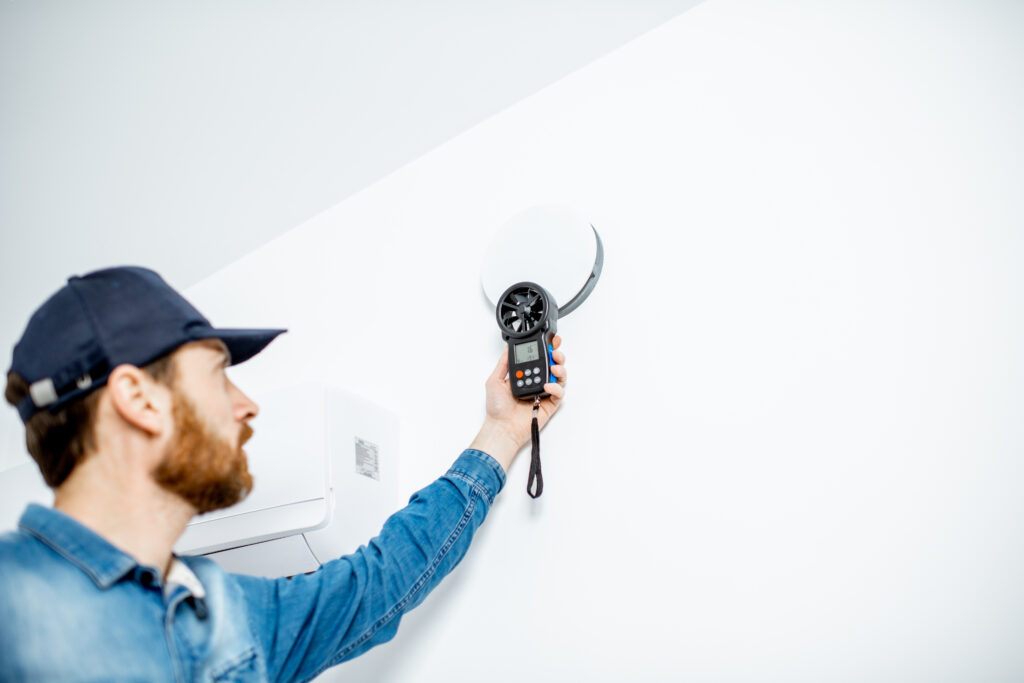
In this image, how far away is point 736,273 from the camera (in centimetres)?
99

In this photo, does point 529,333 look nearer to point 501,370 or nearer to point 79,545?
point 501,370

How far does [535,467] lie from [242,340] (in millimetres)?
484

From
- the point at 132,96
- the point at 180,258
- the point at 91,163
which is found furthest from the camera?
the point at 180,258

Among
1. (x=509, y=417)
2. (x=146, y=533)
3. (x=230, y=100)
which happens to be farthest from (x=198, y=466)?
(x=230, y=100)

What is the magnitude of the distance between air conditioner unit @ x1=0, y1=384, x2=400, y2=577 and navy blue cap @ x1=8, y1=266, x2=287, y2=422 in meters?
0.33

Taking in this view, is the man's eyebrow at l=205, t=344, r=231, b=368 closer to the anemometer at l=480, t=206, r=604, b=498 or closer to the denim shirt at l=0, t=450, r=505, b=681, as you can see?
the denim shirt at l=0, t=450, r=505, b=681

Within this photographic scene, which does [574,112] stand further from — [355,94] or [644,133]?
[355,94]

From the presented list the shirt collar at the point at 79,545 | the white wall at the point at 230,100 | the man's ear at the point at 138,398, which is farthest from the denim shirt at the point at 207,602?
the white wall at the point at 230,100

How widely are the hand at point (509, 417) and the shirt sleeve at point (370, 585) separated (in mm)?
35

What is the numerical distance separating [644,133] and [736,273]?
36 cm

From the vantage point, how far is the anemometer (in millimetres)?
1029

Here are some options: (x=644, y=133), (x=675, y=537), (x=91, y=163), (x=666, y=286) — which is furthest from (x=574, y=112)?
(x=91, y=163)

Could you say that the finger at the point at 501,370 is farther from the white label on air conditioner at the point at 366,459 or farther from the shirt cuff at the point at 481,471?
the white label on air conditioner at the point at 366,459

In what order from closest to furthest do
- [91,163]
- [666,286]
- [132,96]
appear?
[666,286], [132,96], [91,163]
